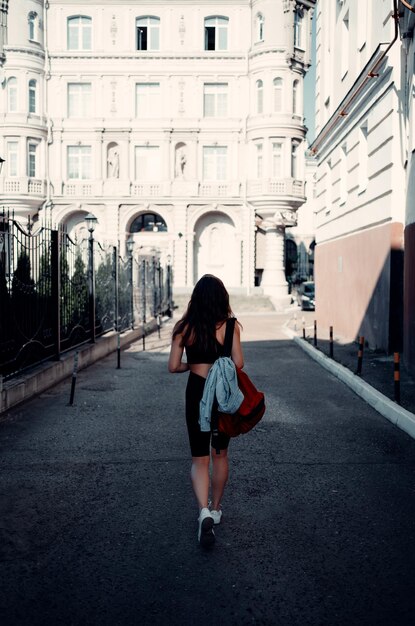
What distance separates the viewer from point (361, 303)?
1770 cm

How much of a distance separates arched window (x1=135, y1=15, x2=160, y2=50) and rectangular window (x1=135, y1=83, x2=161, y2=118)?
7.86ft

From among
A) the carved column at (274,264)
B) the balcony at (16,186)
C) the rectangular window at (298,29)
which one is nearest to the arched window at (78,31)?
the balcony at (16,186)

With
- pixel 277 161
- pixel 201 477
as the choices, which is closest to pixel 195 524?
pixel 201 477

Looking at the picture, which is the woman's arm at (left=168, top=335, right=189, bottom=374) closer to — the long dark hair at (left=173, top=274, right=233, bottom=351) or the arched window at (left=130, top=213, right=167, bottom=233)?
the long dark hair at (left=173, top=274, right=233, bottom=351)

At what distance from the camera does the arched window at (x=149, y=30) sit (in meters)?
44.7

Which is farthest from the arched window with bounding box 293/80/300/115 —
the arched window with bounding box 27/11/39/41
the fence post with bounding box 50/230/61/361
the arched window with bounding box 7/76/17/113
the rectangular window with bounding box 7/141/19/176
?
the fence post with bounding box 50/230/61/361

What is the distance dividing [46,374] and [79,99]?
36.5 m

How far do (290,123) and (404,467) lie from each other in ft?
129

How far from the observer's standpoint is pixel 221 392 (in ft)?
15.4

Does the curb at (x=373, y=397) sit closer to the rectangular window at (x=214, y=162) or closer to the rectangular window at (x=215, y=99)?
the rectangular window at (x=214, y=162)

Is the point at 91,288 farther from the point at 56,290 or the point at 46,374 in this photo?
the point at 46,374

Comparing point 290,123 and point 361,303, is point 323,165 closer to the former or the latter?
point 361,303

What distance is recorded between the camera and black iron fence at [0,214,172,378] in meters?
10.2

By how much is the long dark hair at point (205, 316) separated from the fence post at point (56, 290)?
8.15 metres
